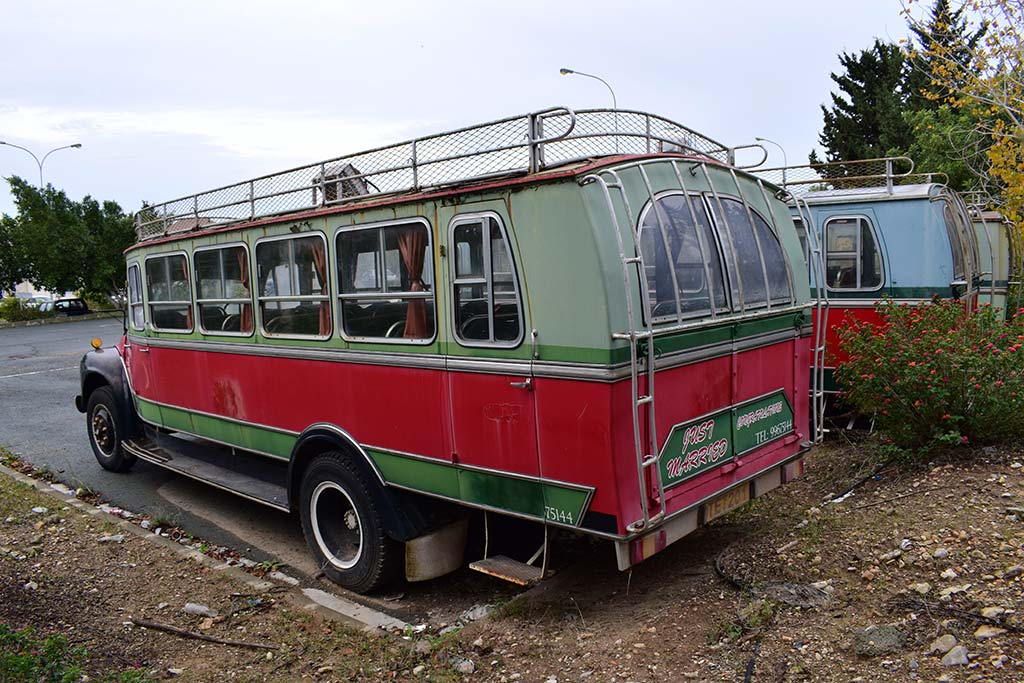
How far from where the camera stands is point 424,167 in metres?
4.89

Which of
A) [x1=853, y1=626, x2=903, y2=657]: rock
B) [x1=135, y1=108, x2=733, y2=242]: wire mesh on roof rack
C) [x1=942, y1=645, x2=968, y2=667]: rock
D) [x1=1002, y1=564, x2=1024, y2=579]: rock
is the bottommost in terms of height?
[x1=853, y1=626, x2=903, y2=657]: rock

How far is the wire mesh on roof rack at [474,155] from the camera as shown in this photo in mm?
4312

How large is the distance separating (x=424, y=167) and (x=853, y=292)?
5691mm

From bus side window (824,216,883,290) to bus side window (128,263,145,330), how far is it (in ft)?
24.0

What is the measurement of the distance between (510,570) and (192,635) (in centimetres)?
197

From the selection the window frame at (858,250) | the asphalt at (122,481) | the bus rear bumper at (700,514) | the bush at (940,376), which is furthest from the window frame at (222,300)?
the window frame at (858,250)

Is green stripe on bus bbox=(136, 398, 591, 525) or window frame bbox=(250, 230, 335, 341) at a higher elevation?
window frame bbox=(250, 230, 335, 341)

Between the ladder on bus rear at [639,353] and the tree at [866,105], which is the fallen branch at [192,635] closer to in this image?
the ladder on bus rear at [639,353]

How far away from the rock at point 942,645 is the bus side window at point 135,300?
736cm

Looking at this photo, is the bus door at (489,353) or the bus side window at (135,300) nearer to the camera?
the bus door at (489,353)

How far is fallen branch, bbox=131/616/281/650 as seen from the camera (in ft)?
15.3

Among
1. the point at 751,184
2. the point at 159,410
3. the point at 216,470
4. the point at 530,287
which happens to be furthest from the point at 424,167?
the point at 159,410

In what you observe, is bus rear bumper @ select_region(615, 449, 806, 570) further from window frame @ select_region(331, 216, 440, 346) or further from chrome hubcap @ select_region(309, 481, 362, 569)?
chrome hubcap @ select_region(309, 481, 362, 569)

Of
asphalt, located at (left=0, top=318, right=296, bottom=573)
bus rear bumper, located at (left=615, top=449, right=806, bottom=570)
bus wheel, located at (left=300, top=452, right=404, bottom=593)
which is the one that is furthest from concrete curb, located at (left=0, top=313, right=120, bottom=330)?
bus rear bumper, located at (left=615, top=449, right=806, bottom=570)
